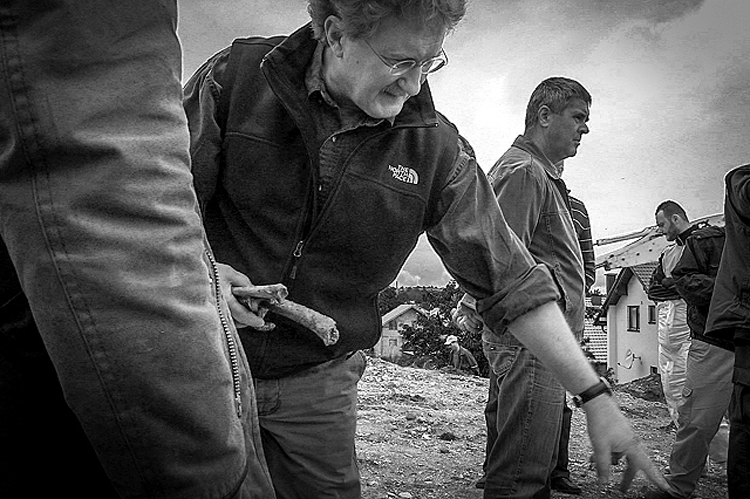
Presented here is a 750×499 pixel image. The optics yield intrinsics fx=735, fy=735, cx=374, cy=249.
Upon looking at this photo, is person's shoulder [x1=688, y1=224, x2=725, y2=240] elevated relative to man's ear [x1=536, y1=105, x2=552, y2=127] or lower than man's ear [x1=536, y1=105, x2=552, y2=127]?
lower

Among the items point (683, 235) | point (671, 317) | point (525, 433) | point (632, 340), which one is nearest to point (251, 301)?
point (525, 433)

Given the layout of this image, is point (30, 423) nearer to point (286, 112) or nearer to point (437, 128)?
point (286, 112)

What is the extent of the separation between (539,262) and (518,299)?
1.65m

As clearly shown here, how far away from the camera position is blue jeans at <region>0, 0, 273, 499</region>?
0.64 meters

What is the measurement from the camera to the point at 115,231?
0.65m

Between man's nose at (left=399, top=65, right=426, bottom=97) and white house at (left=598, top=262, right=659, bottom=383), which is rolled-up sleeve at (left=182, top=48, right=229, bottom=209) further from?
white house at (left=598, top=262, right=659, bottom=383)

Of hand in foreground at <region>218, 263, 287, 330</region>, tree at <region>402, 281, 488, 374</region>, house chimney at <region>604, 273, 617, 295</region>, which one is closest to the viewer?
hand in foreground at <region>218, 263, 287, 330</region>

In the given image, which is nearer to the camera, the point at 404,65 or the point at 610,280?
the point at 404,65

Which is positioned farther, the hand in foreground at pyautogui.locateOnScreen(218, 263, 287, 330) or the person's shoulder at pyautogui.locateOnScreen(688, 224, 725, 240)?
the person's shoulder at pyautogui.locateOnScreen(688, 224, 725, 240)

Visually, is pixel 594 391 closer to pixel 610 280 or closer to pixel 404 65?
pixel 404 65

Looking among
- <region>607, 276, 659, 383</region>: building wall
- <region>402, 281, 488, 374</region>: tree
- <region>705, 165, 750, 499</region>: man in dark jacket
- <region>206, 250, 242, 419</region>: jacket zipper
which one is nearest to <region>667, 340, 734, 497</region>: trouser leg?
<region>705, 165, 750, 499</region>: man in dark jacket

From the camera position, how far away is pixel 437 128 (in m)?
1.77

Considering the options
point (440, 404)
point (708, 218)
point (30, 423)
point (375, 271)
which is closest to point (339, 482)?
point (375, 271)

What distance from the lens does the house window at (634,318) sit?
22172mm
